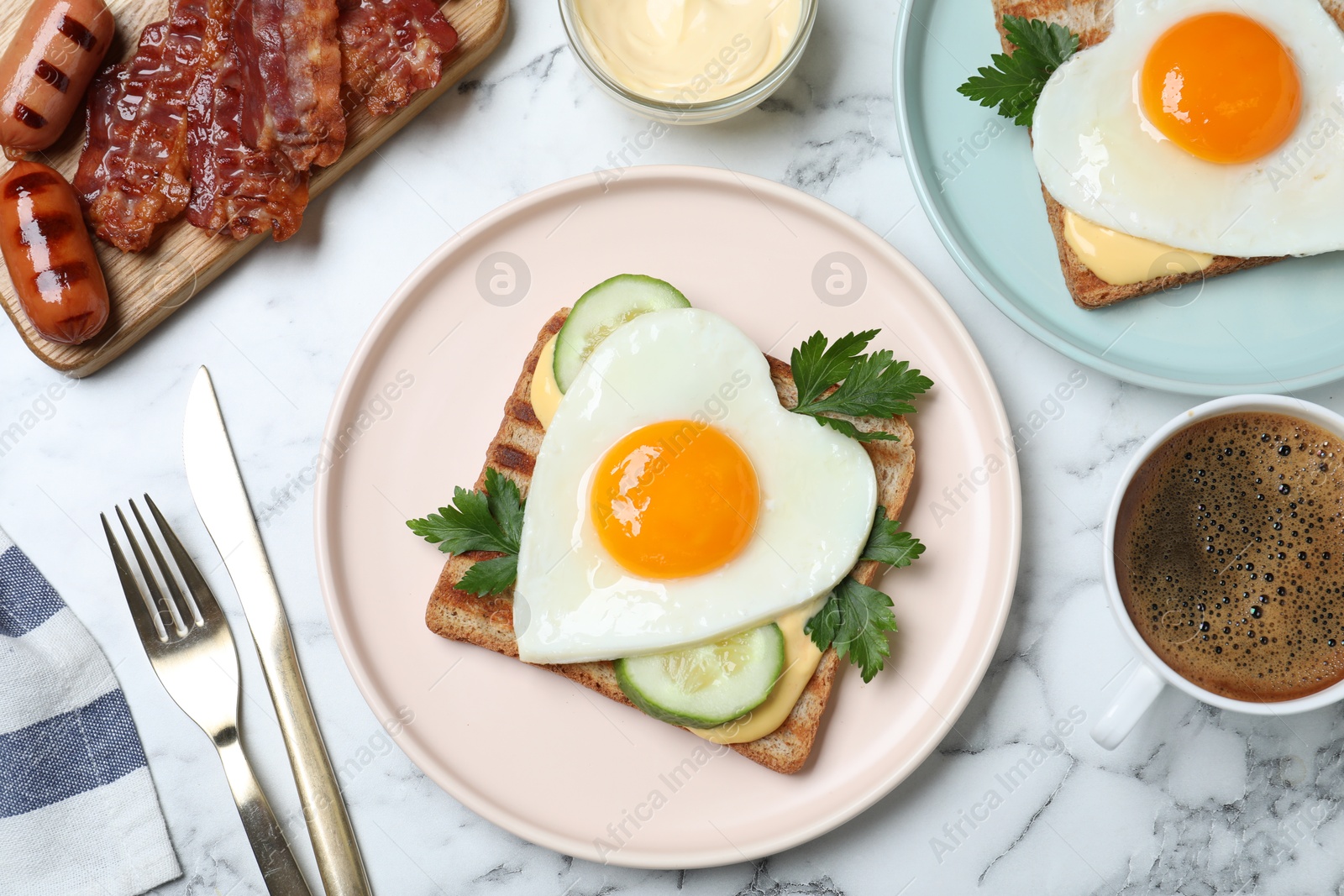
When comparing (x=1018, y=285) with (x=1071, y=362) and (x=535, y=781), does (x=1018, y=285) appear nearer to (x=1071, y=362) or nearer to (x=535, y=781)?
(x=1071, y=362)

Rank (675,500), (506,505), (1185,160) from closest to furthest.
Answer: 1. (675,500)
2. (506,505)
3. (1185,160)

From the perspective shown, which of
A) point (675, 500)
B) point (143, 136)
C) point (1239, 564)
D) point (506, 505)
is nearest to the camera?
point (675, 500)

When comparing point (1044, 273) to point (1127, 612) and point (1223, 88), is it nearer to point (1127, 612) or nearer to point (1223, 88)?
point (1223, 88)

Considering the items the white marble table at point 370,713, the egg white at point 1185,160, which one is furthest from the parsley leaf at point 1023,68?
the white marble table at point 370,713

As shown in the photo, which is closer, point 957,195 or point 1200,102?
point 1200,102

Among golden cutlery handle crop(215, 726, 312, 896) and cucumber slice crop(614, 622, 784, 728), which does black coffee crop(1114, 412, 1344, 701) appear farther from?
golden cutlery handle crop(215, 726, 312, 896)

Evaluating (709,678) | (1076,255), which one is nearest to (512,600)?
(709,678)

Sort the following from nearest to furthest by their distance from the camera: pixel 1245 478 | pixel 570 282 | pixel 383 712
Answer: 1. pixel 1245 478
2. pixel 383 712
3. pixel 570 282

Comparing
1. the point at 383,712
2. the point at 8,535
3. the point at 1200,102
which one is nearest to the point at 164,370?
the point at 8,535
